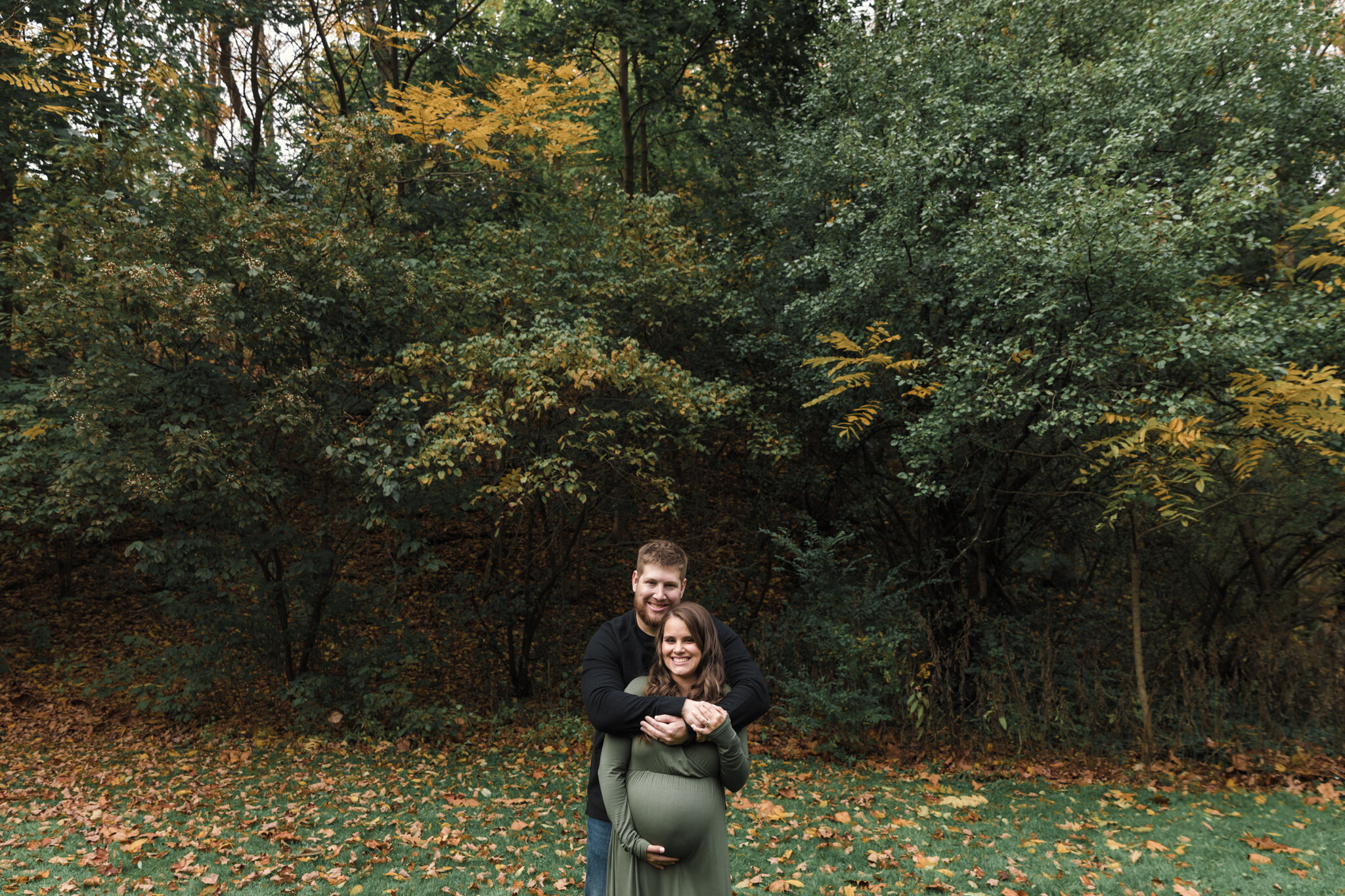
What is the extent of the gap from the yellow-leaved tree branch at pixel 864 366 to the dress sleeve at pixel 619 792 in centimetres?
522

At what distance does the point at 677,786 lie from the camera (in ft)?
8.96

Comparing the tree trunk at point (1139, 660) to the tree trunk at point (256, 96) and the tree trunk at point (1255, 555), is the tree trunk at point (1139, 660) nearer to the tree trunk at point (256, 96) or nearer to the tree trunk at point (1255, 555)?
the tree trunk at point (1255, 555)

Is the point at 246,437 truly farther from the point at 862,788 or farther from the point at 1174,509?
the point at 1174,509

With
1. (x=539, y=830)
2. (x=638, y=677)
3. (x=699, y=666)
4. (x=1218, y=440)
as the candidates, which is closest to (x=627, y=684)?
(x=638, y=677)

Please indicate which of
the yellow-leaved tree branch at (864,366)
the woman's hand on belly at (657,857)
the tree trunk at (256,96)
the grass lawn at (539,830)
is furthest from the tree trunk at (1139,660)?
the tree trunk at (256,96)

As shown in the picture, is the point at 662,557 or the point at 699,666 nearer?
the point at 699,666

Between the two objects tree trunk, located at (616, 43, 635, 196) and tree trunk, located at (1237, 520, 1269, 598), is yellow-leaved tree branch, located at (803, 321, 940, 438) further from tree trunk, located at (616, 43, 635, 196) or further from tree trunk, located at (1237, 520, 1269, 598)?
tree trunk, located at (616, 43, 635, 196)

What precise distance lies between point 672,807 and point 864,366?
22.1 ft

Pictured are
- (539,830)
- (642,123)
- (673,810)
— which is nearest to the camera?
(673,810)

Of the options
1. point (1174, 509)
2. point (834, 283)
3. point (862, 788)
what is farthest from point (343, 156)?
point (1174, 509)

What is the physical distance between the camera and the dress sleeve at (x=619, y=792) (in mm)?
2736

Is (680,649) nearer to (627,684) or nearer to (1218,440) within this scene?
(627,684)

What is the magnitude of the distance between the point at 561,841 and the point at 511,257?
21.9 feet

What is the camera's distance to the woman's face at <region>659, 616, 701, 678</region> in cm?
280
